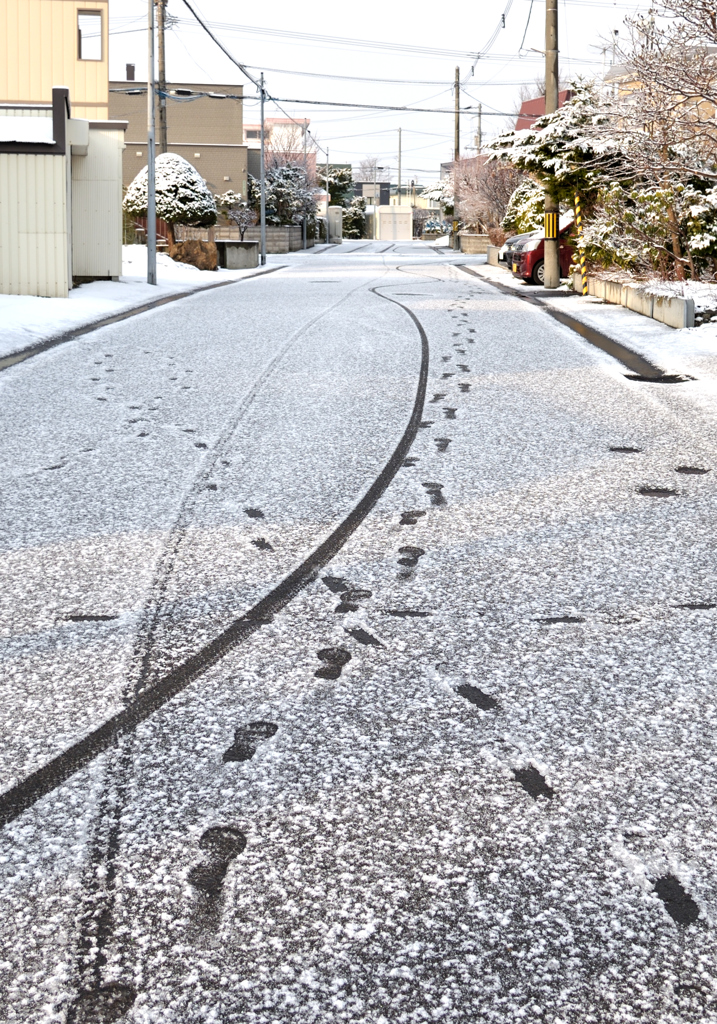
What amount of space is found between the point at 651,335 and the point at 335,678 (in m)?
10.3

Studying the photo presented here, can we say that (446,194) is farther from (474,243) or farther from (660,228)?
(660,228)

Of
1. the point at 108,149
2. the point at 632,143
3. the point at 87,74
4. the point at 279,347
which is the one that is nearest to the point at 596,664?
the point at 279,347

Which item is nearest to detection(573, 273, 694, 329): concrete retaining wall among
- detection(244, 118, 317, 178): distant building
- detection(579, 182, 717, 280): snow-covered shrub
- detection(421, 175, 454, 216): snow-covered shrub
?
detection(579, 182, 717, 280): snow-covered shrub

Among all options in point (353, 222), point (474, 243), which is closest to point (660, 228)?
point (474, 243)

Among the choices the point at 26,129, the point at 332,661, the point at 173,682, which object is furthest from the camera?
the point at 26,129

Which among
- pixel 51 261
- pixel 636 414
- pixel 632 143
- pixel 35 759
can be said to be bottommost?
pixel 35 759

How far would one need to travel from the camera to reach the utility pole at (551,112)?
20922mm

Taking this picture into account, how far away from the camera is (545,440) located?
7.33m

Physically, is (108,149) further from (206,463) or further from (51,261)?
(206,463)

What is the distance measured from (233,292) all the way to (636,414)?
13.4 m

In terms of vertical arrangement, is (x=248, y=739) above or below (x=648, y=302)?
below

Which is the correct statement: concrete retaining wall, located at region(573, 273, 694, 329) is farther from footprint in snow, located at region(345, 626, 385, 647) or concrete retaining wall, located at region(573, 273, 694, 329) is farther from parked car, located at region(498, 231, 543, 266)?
footprint in snow, located at region(345, 626, 385, 647)

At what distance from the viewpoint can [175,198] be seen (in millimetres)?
30141

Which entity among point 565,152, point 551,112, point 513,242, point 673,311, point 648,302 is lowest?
point 673,311
